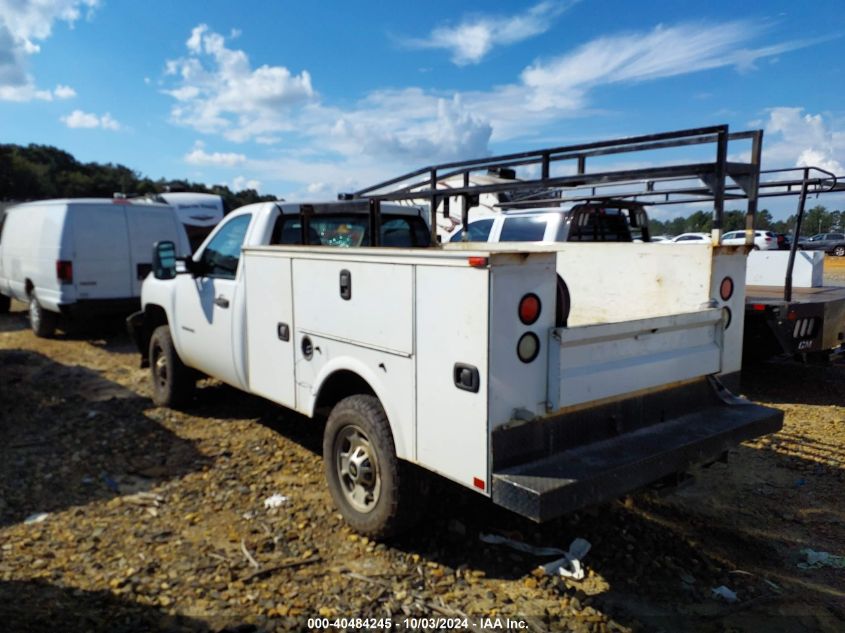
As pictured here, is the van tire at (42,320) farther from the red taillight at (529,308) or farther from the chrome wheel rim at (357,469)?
the red taillight at (529,308)

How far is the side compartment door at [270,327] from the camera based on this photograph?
4.34 meters

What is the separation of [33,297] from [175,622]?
32.2 feet

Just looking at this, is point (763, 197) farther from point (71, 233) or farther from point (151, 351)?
point (71, 233)

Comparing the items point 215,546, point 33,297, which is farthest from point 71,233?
point 215,546

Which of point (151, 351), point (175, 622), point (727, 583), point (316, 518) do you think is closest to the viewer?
point (175, 622)

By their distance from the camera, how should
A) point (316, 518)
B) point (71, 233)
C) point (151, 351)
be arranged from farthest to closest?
point (71, 233) < point (151, 351) < point (316, 518)

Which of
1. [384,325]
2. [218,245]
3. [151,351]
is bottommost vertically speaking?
[151,351]

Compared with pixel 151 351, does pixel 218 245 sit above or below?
above

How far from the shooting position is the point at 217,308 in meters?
5.27

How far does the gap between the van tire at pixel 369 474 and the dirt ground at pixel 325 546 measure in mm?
190

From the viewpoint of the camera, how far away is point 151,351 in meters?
6.66

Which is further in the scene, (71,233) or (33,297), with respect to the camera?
(33,297)

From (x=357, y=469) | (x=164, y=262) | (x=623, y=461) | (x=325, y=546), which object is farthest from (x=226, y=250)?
(x=623, y=461)

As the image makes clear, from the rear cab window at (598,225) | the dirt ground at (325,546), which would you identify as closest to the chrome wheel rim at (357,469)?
the dirt ground at (325,546)
